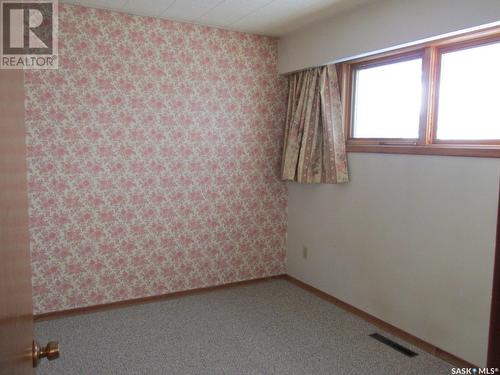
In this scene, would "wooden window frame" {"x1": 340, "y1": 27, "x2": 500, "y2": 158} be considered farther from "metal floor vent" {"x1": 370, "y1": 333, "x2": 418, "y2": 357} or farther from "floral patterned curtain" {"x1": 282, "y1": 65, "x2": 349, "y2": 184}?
"metal floor vent" {"x1": 370, "y1": 333, "x2": 418, "y2": 357}

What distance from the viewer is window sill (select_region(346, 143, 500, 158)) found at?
2.42 metres

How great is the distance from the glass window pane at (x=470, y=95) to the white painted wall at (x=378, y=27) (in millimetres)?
272

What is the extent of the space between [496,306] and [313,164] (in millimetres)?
2960

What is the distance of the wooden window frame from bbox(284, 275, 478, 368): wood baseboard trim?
4.33 ft

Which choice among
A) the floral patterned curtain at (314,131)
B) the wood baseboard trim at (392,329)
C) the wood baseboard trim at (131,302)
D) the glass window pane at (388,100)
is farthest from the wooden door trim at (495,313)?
the wood baseboard trim at (131,302)

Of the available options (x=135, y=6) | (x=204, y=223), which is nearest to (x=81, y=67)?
(x=135, y=6)

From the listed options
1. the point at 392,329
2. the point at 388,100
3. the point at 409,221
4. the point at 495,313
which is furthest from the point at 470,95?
the point at 495,313

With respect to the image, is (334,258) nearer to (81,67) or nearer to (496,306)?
(81,67)

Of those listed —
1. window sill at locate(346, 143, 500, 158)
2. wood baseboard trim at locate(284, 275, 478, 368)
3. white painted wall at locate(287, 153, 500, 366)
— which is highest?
window sill at locate(346, 143, 500, 158)

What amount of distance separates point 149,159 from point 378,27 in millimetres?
2122

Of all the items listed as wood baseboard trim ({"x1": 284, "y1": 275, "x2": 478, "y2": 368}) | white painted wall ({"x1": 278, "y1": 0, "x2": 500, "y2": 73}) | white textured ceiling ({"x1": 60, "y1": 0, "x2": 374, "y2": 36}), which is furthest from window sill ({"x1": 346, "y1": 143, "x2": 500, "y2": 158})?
wood baseboard trim ({"x1": 284, "y1": 275, "x2": 478, "y2": 368})

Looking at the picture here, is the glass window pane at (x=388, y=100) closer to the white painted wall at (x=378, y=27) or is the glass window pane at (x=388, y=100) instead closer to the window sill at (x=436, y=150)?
the window sill at (x=436, y=150)

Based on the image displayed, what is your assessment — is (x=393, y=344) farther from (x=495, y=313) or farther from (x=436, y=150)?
(x=495, y=313)

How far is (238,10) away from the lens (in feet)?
10.6
